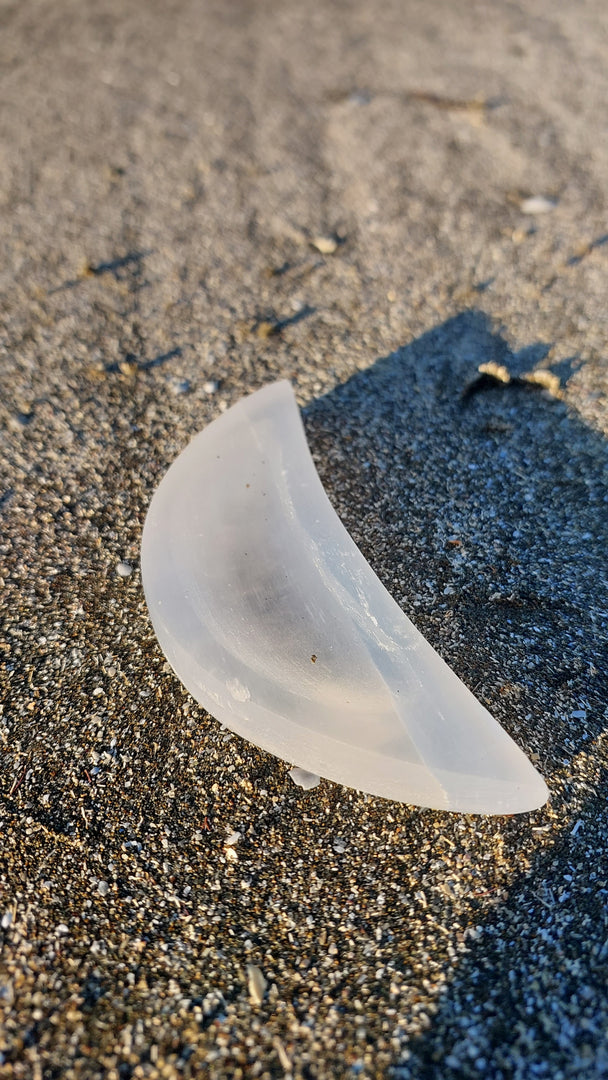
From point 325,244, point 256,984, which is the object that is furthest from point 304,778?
point 325,244

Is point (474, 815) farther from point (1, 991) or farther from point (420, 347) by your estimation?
point (420, 347)

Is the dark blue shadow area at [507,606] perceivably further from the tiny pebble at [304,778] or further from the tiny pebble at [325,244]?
the tiny pebble at [325,244]

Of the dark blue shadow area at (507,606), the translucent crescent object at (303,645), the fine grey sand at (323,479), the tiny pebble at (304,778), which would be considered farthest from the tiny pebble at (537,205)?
the tiny pebble at (304,778)

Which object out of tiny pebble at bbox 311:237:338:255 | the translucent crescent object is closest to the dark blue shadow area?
the translucent crescent object

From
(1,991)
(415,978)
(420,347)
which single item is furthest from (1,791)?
(420,347)

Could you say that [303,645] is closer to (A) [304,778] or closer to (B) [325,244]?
(A) [304,778]

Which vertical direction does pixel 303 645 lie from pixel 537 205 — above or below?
below
